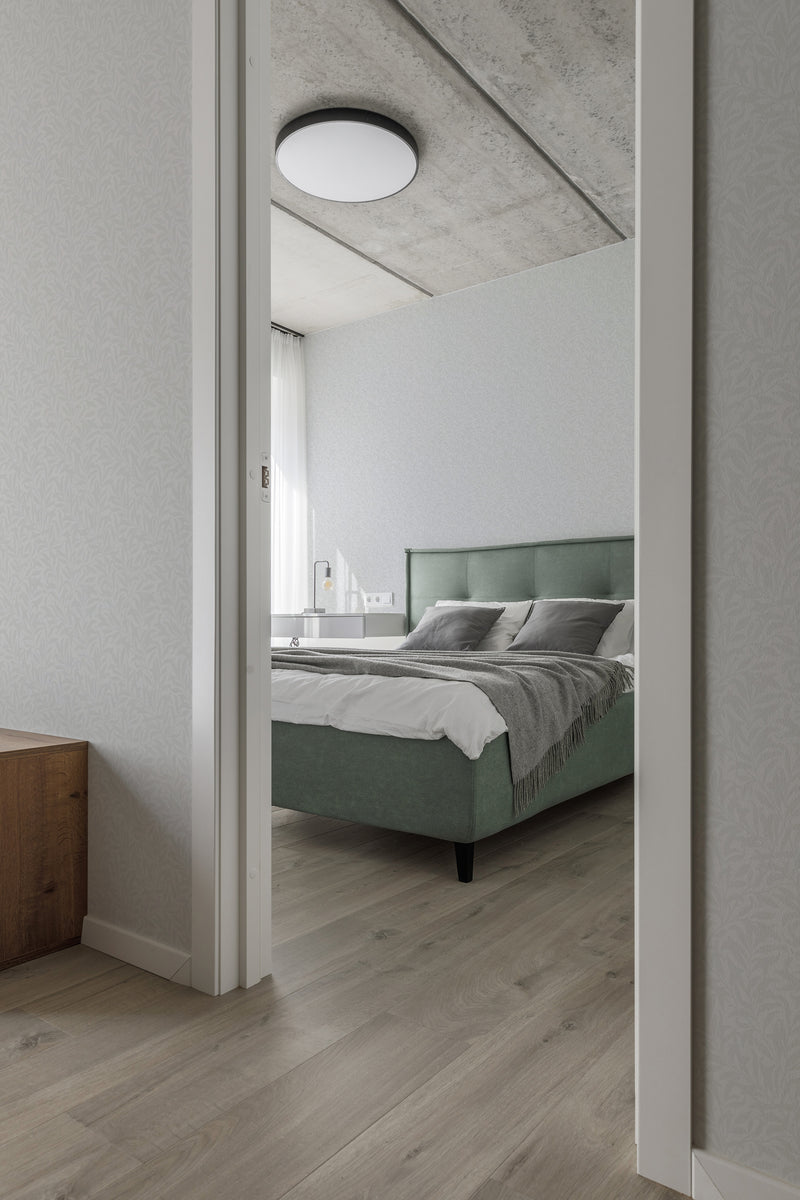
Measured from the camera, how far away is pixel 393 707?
255cm

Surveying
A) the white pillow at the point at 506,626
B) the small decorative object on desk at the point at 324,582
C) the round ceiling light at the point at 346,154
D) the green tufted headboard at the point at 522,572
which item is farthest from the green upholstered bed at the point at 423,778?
the small decorative object on desk at the point at 324,582

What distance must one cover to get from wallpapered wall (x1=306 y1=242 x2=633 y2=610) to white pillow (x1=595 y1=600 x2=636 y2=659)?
30.5 inches

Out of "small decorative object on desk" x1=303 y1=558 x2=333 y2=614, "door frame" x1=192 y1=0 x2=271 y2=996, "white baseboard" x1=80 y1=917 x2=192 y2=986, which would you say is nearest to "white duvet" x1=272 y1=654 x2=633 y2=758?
"door frame" x1=192 y1=0 x2=271 y2=996

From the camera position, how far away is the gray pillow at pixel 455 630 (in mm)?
4219

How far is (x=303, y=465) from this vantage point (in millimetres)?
6105

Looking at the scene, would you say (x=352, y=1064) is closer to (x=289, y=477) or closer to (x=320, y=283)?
(x=320, y=283)

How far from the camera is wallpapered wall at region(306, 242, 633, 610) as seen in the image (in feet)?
15.3

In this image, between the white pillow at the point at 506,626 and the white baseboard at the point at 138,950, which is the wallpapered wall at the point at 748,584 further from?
the white pillow at the point at 506,626

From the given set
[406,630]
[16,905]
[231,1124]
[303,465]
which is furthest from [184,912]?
[303,465]

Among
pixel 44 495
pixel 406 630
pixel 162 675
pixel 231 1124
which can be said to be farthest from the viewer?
pixel 406 630

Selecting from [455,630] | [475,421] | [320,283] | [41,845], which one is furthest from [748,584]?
[320,283]

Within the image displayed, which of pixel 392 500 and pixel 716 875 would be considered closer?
pixel 716 875

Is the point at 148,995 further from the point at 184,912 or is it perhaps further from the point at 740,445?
the point at 740,445

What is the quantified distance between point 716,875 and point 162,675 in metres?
1.20
